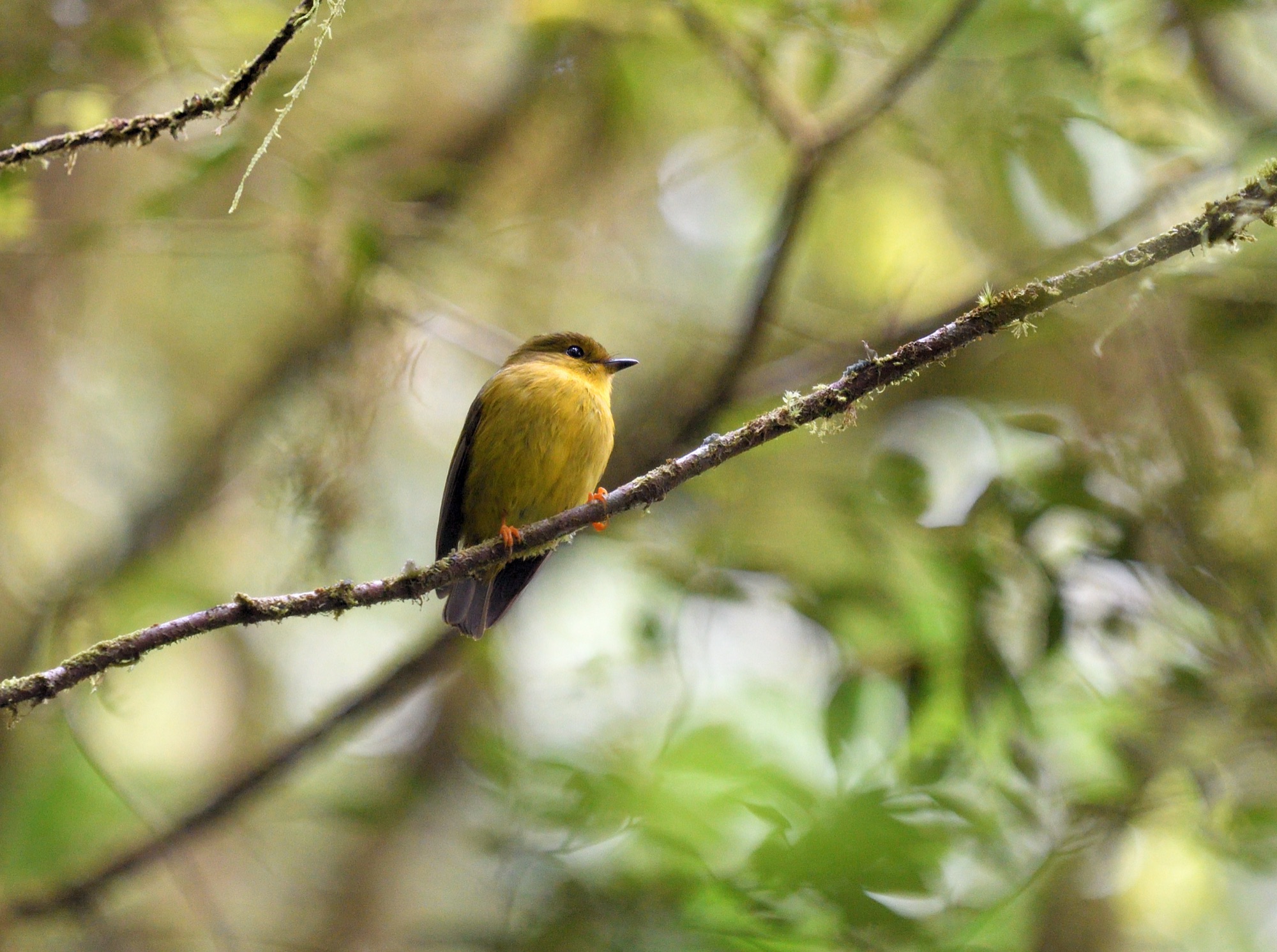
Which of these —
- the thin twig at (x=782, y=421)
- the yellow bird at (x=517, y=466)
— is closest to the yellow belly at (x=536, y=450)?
the yellow bird at (x=517, y=466)

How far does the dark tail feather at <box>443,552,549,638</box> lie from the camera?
158 inches

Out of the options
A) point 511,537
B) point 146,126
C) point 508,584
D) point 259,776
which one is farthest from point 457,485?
point 146,126

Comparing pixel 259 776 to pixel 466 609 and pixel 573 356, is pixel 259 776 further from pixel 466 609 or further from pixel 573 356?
pixel 573 356

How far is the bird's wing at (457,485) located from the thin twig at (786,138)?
0.89 metres

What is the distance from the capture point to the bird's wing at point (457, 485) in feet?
14.3

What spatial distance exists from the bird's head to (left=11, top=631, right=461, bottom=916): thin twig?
1188 mm

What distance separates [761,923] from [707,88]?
3.94 meters

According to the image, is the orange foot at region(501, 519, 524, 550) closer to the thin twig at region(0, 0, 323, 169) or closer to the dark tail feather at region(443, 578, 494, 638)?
the dark tail feather at region(443, 578, 494, 638)

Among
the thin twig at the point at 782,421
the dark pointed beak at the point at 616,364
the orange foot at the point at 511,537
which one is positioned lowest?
the thin twig at the point at 782,421

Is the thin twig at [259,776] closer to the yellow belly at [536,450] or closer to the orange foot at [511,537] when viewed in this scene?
the yellow belly at [536,450]

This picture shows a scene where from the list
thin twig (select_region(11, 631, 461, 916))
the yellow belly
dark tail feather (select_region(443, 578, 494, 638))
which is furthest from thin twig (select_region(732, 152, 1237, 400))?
thin twig (select_region(11, 631, 461, 916))

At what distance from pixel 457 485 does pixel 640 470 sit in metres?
0.87

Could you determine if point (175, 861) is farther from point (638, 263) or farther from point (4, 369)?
point (638, 263)

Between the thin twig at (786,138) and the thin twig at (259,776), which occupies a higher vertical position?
the thin twig at (786,138)
